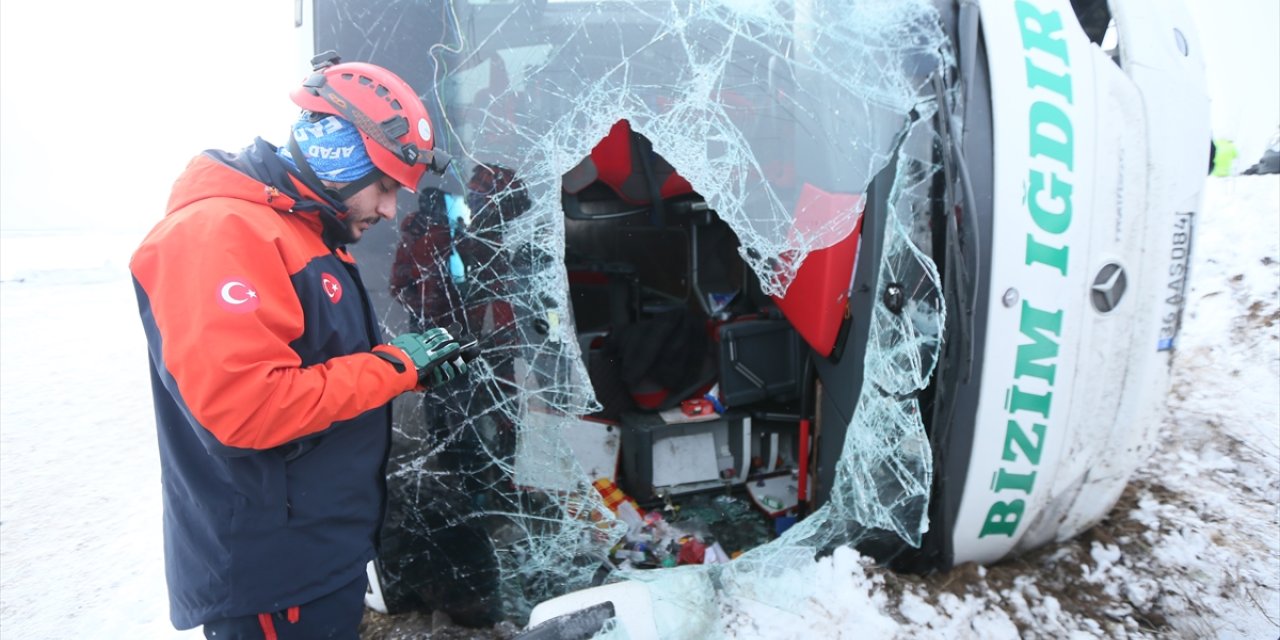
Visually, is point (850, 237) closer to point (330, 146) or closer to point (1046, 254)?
point (1046, 254)

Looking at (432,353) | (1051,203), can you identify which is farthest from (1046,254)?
(432,353)

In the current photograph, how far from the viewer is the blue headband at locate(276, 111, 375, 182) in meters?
1.48

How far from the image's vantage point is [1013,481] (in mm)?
1983

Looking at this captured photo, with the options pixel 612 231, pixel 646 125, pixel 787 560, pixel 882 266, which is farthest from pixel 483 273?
pixel 612 231

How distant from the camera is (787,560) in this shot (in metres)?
2.16

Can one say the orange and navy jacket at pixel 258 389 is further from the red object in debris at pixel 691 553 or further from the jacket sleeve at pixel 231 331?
the red object in debris at pixel 691 553

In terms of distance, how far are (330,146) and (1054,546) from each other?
262 centimetres

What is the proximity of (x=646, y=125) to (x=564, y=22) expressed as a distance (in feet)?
1.25

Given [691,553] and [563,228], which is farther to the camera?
[691,553]

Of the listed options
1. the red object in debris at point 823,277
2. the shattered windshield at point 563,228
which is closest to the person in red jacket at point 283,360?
the shattered windshield at point 563,228

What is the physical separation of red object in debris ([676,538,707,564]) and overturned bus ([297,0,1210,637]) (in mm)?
506

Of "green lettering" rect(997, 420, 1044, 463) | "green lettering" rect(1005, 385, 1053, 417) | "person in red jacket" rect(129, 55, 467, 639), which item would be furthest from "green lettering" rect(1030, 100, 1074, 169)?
"person in red jacket" rect(129, 55, 467, 639)

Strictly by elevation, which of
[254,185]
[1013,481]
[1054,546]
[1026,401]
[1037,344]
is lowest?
[1054,546]

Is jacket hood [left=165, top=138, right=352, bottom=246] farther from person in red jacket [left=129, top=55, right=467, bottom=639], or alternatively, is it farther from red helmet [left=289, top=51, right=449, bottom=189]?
red helmet [left=289, top=51, right=449, bottom=189]
